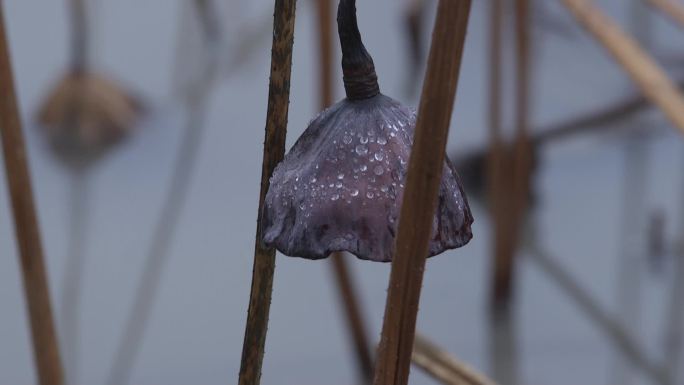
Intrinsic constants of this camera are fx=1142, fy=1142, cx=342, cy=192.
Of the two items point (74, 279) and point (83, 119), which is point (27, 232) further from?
point (83, 119)

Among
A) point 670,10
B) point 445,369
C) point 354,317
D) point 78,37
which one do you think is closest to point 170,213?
point 78,37

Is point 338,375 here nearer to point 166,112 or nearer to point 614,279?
point 614,279

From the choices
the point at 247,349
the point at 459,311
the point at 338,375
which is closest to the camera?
the point at 247,349

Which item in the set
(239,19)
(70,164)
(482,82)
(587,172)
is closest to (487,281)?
(587,172)

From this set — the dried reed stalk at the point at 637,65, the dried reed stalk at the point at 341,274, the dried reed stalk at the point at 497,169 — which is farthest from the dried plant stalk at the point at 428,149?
the dried reed stalk at the point at 497,169

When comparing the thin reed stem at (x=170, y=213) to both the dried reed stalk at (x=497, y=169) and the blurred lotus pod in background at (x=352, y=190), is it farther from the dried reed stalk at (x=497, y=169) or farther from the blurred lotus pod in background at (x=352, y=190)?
the blurred lotus pod in background at (x=352, y=190)
